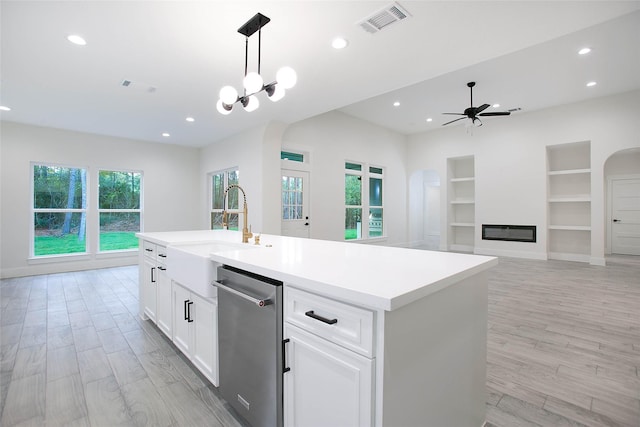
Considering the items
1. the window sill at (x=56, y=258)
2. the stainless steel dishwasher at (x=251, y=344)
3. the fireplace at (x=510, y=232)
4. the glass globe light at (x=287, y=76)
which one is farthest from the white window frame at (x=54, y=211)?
the fireplace at (x=510, y=232)

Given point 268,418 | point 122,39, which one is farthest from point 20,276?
point 268,418

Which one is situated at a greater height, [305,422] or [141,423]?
[305,422]

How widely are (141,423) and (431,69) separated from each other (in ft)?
12.9

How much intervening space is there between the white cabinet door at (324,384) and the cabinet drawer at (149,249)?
2.05m

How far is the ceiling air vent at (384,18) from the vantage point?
2291mm

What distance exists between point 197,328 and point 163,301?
78cm

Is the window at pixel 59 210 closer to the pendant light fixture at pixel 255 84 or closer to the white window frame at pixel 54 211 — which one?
A: the white window frame at pixel 54 211

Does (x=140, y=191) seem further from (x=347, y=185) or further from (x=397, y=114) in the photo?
(x=397, y=114)

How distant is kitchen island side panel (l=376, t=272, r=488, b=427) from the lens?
3.19ft

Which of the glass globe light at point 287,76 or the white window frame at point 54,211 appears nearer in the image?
the glass globe light at point 287,76

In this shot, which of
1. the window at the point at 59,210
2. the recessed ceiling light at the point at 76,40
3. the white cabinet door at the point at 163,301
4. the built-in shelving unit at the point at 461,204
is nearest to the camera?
the white cabinet door at the point at 163,301

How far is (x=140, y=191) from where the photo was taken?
21.9 feet

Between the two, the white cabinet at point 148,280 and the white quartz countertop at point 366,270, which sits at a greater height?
the white quartz countertop at point 366,270

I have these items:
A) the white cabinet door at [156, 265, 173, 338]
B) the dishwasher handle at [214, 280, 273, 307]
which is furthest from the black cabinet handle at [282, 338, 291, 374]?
the white cabinet door at [156, 265, 173, 338]
